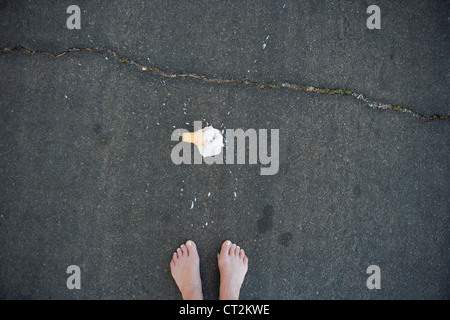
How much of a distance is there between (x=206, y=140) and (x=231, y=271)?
37.1 inches

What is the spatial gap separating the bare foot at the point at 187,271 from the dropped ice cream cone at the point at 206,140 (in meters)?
0.69

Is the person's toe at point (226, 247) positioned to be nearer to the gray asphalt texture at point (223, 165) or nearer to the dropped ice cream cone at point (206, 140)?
the gray asphalt texture at point (223, 165)

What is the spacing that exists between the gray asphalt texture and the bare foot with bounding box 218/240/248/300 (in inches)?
3.2

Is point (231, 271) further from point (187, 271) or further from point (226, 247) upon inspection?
point (187, 271)

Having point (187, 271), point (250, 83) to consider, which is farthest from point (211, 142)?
point (187, 271)

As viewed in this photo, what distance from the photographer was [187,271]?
2098 millimetres

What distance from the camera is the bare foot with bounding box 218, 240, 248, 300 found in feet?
7.00

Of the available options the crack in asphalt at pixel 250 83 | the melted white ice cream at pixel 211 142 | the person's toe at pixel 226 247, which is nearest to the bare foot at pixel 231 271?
the person's toe at pixel 226 247

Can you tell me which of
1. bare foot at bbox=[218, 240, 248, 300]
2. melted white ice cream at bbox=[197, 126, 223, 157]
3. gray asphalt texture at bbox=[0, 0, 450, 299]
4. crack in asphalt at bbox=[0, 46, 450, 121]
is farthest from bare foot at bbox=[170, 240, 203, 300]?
crack in asphalt at bbox=[0, 46, 450, 121]

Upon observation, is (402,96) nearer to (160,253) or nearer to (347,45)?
(347,45)

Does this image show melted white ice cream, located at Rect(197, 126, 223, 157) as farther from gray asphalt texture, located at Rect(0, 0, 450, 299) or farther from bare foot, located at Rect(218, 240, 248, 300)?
bare foot, located at Rect(218, 240, 248, 300)

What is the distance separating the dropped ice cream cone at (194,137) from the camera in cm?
208

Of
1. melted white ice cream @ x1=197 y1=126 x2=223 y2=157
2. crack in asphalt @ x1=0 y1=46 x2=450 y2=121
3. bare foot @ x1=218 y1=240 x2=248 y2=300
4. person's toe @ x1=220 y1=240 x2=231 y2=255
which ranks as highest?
crack in asphalt @ x1=0 y1=46 x2=450 y2=121
